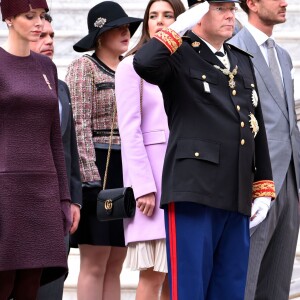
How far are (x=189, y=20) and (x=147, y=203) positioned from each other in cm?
103

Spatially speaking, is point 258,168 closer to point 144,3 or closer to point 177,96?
point 177,96

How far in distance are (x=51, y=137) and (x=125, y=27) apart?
1.47 m

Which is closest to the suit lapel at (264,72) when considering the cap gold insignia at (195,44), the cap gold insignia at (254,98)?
the cap gold insignia at (254,98)

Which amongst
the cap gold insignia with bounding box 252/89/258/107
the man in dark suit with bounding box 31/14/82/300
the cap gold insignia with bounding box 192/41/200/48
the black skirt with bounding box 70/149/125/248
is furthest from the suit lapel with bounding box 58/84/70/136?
the cap gold insignia with bounding box 252/89/258/107

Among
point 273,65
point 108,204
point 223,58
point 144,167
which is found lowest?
point 108,204

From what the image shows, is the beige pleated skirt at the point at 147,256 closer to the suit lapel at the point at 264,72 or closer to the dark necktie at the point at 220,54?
the suit lapel at the point at 264,72

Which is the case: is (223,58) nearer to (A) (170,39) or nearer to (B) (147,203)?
(A) (170,39)

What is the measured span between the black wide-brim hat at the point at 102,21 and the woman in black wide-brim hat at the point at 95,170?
105 millimetres

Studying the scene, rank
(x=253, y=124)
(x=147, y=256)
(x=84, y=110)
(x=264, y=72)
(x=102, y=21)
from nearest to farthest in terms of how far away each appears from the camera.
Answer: (x=253, y=124), (x=147, y=256), (x=264, y=72), (x=84, y=110), (x=102, y=21)

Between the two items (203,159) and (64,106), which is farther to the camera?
(64,106)

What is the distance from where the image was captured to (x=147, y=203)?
598cm

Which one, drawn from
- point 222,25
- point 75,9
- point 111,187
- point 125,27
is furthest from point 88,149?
point 75,9

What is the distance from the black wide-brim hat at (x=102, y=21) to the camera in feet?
21.9

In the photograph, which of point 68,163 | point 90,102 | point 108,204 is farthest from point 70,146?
point 90,102
